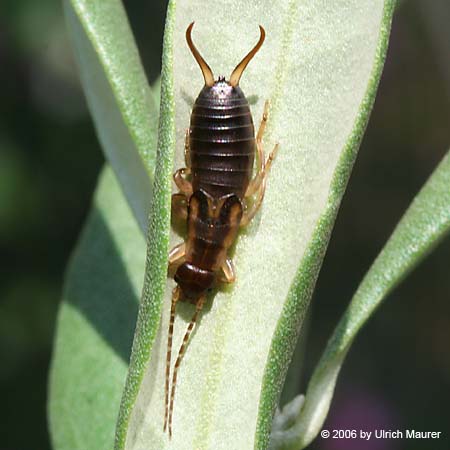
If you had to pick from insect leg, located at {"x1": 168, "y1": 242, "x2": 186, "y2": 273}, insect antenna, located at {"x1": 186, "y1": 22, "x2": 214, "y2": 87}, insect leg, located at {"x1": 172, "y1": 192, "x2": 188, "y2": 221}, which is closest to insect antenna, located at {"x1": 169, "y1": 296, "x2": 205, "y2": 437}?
insect leg, located at {"x1": 168, "y1": 242, "x2": 186, "y2": 273}

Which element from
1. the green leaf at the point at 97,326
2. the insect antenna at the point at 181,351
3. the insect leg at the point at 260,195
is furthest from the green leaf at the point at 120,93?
the green leaf at the point at 97,326

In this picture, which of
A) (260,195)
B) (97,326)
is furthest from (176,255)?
(97,326)

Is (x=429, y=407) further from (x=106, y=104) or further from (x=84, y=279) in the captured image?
(x=106, y=104)

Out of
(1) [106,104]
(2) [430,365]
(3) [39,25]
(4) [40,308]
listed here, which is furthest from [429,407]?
(1) [106,104]

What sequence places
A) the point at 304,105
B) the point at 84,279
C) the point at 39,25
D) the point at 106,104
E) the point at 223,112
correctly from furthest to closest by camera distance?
the point at 39,25
the point at 84,279
the point at 106,104
the point at 223,112
the point at 304,105

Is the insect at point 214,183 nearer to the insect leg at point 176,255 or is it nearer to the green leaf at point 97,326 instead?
the insect leg at point 176,255

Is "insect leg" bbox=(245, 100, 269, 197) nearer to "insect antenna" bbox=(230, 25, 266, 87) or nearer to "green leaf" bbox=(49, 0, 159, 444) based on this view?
"insect antenna" bbox=(230, 25, 266, 87)

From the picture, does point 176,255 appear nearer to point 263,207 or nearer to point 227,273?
point 227,273
